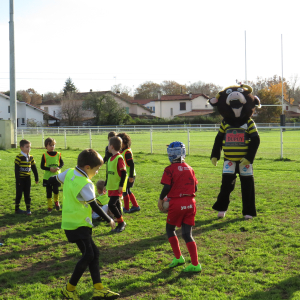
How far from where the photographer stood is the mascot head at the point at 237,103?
6.65 metres

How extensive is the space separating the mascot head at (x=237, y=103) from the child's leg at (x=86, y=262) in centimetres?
412

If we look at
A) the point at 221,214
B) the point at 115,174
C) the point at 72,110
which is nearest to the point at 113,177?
the point at 115,174

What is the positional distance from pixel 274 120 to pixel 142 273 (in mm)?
54603

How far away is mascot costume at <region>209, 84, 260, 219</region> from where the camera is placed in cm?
649

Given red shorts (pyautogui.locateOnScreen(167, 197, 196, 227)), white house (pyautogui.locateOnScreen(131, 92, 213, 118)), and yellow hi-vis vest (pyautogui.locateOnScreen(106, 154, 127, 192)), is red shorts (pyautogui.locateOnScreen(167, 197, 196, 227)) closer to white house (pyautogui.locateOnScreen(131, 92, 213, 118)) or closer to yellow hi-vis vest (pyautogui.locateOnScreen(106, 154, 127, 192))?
yellow hi-vis vest (pyautogui.locateOnScreen(106, 154, 127, 192))

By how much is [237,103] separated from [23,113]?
56.7 m

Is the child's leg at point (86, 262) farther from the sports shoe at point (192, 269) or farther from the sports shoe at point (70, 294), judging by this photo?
the sports shoe at point (192, 269)

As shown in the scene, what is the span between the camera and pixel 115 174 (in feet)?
18.7

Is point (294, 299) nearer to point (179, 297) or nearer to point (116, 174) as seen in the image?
point (179, 297)

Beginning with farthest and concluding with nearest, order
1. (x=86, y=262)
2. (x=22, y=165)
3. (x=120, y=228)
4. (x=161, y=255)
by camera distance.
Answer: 1. (x=22, y=165)
2. (x=120, y=228)
3. (x=161, y=255)
4. (x=86, y=262)

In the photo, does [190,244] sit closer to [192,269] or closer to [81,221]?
[192,269]

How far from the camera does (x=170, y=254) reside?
4.80m

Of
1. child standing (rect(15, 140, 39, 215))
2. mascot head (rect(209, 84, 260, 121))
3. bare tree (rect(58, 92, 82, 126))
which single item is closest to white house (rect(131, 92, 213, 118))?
bare tree (rect(58, 92, 82, 126))

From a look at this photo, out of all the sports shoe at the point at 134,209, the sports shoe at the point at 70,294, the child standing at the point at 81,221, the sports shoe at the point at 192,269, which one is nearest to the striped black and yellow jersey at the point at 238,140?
the sports shoe at the point at 134,209
